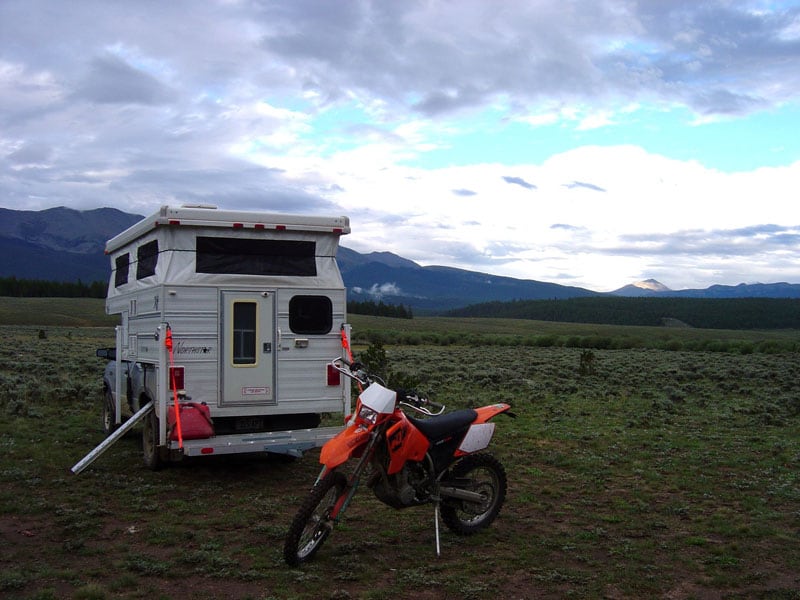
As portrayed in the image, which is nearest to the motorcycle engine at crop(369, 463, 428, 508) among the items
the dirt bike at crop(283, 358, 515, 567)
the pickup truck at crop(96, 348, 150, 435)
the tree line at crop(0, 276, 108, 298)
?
the dirt bike at crop(283, 358, 515, 567)

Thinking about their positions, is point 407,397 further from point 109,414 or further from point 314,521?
point 109,414

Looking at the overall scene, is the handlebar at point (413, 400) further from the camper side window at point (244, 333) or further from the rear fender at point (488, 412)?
the camper side window at point (244, 333)

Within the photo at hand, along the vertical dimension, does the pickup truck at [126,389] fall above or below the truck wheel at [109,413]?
above

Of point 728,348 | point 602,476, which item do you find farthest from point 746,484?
point 728,348

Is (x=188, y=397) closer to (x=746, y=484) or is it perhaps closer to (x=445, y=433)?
(x=445, y=433)

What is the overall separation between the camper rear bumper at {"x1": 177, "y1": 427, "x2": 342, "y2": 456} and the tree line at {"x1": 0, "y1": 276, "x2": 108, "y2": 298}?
107 meters

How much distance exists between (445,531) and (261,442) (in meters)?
2.48

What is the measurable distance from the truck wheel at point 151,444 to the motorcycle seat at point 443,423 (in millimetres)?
3849

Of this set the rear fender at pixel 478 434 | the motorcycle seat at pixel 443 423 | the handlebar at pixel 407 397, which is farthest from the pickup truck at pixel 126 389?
the rear fender at pixel 478 434

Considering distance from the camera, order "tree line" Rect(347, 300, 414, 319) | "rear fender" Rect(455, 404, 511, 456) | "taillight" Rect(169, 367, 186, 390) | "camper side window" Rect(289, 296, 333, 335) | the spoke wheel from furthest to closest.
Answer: "tree line" Rect(347, 300, 414, 319) → the spoke wheel → "camper side window" Rect(289, 296, 333, 335) → "taillight" Rect(169, 367, 186, 390) → "rear fender" Rect(455, 404, 511, 456)

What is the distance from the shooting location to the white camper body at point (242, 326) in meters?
8.49

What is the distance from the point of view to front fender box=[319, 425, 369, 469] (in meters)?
5.77

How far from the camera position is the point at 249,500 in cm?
795

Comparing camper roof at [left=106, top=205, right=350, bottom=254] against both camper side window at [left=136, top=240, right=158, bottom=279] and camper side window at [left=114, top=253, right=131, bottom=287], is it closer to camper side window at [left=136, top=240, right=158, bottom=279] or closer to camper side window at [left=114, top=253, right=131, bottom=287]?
camper side window at [left=136, top=240, right=158, bottom=279]
